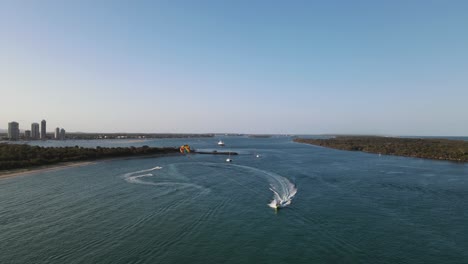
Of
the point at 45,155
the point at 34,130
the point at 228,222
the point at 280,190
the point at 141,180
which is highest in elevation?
the point at 34,130

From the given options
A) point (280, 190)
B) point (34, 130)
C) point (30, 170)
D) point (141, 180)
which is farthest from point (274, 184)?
point (34, 130)

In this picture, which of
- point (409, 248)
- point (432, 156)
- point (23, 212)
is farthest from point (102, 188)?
point (432, 156)

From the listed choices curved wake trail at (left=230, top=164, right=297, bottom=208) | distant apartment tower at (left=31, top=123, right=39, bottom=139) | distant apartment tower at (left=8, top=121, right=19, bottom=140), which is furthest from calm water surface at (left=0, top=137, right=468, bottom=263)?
distant apartment tower at (left=31, top=123, right=39, bottom=139)

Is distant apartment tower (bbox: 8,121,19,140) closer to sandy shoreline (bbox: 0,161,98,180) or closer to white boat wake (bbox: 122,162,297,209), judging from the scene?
sandy shoreline (bbox: 0,161,98,180)

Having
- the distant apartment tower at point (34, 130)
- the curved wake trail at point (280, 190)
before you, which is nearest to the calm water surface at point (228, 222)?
the curved wake trail at point (280, 190)

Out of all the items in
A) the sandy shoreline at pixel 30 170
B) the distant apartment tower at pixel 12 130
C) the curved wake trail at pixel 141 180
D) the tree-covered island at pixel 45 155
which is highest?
the distant apartment tower at pixel 12 130

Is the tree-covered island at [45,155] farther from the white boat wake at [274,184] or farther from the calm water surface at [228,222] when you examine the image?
the white boat wake at [274,184]

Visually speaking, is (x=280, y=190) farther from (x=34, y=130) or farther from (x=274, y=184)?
(x=34, y=130)

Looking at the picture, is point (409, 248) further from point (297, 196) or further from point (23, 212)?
point (23, 212)
